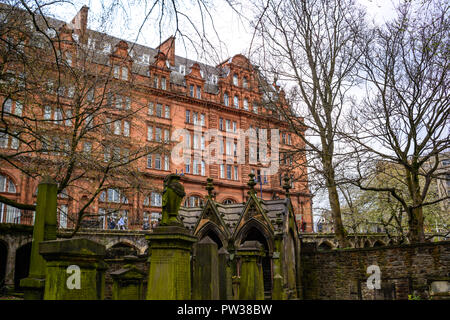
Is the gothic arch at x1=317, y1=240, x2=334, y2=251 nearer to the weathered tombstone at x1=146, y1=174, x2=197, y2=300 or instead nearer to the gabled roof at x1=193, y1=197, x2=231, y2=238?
the gabled roof at x1=193, y1=197, x2=231, y2=238

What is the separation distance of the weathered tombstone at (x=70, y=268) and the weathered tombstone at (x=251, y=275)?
17.1 feet

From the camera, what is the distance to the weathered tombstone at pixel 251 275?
9.07 meters

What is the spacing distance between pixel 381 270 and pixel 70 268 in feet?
43.6

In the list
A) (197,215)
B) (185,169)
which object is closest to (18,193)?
(185,169)

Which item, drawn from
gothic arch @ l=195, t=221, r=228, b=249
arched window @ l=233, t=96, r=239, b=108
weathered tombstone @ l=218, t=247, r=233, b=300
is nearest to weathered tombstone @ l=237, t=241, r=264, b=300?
weathered tombstone @ l=218, t=247, r=233, b=300

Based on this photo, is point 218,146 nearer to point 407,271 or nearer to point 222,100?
point 222,100

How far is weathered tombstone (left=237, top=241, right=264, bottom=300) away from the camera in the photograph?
29.8 ft

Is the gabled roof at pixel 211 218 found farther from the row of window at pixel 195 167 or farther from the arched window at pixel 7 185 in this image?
the row of window at pixel 195 167

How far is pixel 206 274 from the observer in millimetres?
7527

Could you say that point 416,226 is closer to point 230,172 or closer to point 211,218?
point 211,218

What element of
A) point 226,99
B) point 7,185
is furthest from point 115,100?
point 226,99

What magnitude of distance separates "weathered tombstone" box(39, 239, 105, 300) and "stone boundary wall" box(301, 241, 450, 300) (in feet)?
35.5

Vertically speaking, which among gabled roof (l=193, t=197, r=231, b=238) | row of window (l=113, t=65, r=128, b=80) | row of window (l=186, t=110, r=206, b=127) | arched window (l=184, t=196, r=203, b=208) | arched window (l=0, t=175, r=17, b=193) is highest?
row of window (l=186, t=110, r=206, b=127)

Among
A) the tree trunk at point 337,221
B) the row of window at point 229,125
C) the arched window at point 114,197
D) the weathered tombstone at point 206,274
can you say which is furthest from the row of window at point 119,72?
the row of window at point 229,125
